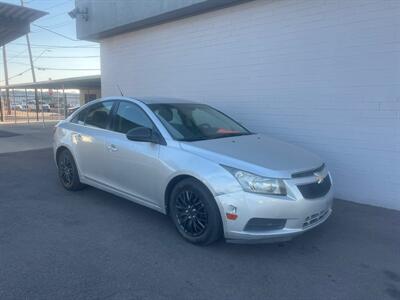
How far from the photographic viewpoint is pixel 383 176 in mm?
5316

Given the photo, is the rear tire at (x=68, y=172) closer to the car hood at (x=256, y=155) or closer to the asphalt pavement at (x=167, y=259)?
the asphalt pavement at (x=167, y=259)

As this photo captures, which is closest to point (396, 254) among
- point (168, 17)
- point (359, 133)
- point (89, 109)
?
point (359, 133)

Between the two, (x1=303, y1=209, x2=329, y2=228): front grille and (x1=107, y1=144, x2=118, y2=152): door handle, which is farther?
(x1=107, y1=144, x2=118, y2=152): door handle

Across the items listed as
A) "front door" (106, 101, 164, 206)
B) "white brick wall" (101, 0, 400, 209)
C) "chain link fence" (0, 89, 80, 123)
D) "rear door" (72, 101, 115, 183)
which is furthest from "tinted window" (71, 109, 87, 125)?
"chain link fence" (0, 89, 80, 123)

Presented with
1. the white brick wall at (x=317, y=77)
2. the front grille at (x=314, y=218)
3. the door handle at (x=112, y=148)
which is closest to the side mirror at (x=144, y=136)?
the door handle at (x=112, y=148)

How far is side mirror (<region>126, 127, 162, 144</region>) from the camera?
163 inches

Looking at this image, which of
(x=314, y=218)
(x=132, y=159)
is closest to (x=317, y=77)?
(x=314, y=218)

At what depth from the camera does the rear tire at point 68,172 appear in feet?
18.3

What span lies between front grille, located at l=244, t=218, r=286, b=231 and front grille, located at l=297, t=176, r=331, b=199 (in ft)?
1.20

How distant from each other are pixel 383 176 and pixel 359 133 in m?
0.72

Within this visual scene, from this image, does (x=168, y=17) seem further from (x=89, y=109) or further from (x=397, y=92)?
(x=397, y=92)

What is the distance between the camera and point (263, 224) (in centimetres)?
345

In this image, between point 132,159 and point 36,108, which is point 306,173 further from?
point 36,108

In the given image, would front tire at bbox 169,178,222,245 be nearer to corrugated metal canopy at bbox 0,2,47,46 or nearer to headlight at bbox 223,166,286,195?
headlight at bbox 223,166,286,195
